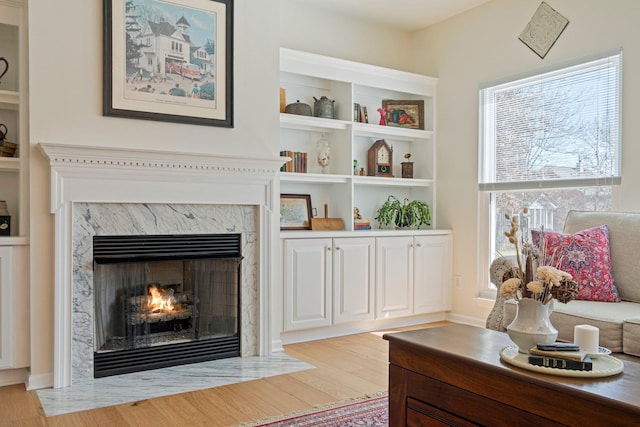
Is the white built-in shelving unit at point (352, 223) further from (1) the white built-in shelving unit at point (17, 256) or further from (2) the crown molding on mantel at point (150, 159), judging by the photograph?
(1) the white built-in shelving unit at point (17, 256)

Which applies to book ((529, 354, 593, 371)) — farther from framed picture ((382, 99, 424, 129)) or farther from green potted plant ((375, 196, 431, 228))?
framed picture ((382, 99, 424, 129))

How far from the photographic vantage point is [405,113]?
4.98 metres

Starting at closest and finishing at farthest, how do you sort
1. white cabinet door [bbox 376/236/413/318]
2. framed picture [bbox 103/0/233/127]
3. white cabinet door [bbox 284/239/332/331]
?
framed picture [bbox 103/0/233/127]
white cabinet door [bbox 284/239/332/331]
white cabinet door [bbox 376/236/413/318]

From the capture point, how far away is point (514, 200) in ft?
14.4

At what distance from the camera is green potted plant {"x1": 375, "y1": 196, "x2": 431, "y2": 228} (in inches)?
187

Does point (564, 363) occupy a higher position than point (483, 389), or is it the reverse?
point (564, 363)

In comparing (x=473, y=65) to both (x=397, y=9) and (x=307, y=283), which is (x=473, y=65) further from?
(x=307, y=283)

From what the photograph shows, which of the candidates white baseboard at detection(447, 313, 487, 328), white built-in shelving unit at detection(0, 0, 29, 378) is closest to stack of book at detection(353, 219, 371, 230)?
white baseboard at detection(447, 313, 487, 328)

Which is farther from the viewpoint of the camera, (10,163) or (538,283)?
(10,163)

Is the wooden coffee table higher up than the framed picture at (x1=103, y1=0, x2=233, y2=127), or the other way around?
the framed picture at (x1=103, y1=0, x2=233, y2=127)

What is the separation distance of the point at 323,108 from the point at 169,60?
146 cm

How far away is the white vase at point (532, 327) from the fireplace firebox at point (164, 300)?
2.18 m

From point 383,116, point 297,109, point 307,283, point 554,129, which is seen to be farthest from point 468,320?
point 297,109

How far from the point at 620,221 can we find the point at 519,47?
177 cm
